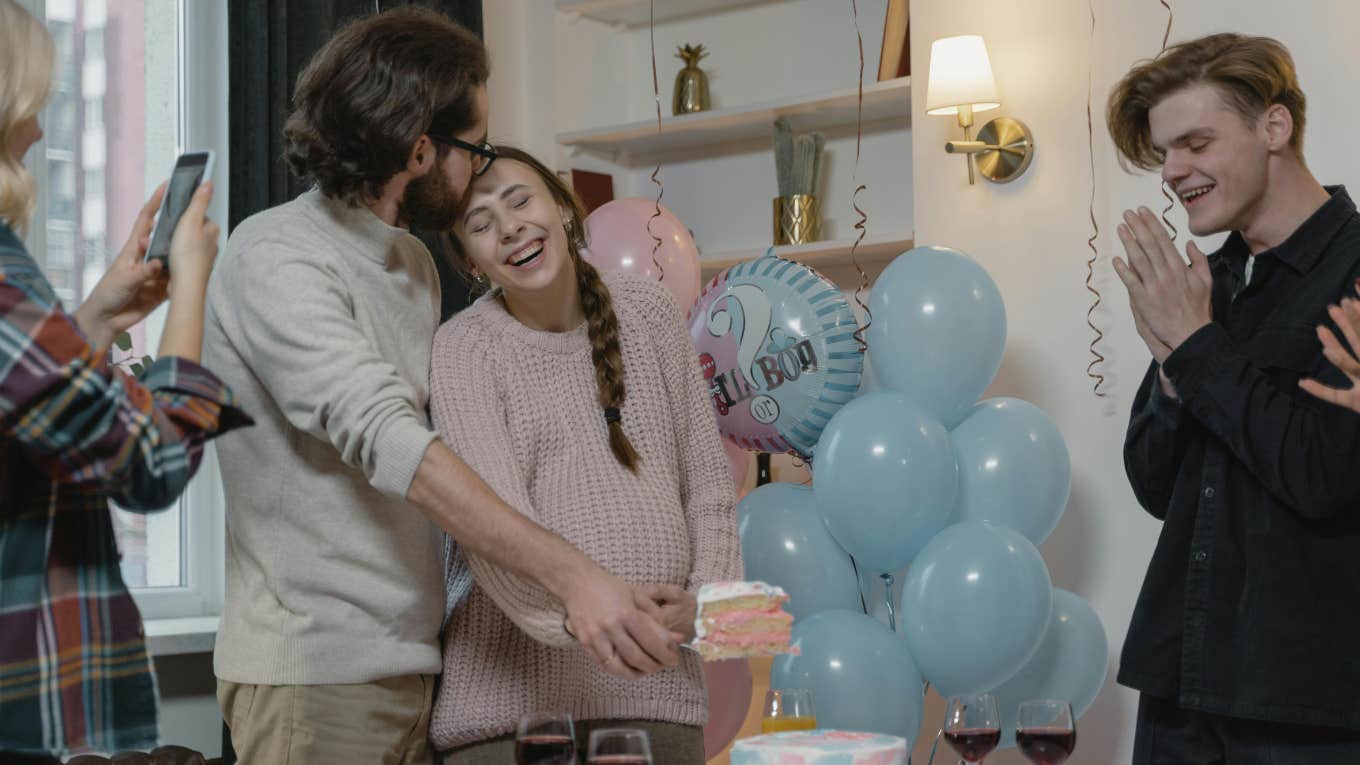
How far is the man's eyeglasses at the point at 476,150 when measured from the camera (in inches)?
70.0

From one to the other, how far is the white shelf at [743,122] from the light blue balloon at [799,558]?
141 cm

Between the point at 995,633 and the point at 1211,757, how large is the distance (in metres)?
0.68

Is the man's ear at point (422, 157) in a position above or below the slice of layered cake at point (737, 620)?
above

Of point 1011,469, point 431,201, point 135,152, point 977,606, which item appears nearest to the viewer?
point 431,201

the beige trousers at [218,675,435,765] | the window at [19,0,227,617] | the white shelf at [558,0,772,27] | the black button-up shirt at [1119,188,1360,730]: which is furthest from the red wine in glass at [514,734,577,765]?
→ the white shelf at [558,0,772,27]

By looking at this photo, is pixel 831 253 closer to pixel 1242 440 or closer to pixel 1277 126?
pixel 1277 126

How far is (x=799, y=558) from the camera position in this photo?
276cm

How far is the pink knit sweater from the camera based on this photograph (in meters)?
1.71

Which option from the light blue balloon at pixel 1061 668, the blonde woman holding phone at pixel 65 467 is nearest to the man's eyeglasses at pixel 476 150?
the blonde woman holding phone at pixel 65 467

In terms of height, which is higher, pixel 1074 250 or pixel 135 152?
pixel 135 152

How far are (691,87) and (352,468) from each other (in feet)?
8.99

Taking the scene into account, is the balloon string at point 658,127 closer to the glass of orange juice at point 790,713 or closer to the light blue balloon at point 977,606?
the light blue balloon at point 977,606

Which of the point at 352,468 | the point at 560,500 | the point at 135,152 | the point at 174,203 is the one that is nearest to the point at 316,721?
the point at 352,468

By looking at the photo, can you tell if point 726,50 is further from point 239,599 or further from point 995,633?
point 239,599
